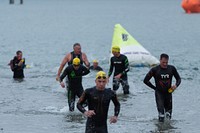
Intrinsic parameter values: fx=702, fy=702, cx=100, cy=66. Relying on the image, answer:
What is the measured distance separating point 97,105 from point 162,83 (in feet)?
12.9

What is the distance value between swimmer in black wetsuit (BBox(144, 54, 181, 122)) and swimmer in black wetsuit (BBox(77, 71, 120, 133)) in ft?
11.4

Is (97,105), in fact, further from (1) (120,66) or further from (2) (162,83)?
(1) (120,66)

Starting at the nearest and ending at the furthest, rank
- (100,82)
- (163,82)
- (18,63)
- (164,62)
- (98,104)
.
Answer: (100,82) → (98,104) → (164,62) → (163,82) → (18,63)

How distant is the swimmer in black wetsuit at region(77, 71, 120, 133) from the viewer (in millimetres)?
12102

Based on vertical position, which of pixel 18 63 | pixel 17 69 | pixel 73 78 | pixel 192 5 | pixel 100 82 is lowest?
pixel 17 69

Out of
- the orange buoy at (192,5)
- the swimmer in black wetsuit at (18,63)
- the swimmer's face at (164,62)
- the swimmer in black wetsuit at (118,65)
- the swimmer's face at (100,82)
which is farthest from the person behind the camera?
the orange buoy at (192,5)

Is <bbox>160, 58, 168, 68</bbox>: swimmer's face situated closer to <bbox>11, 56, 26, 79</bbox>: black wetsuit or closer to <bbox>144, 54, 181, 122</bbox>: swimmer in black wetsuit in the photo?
<bbox>144, 54, 181, 122</bbox>: swimmer in black wetsuit

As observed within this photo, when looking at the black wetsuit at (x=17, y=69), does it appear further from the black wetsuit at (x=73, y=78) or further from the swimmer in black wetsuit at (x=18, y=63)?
the black wetsuit at (x=73, y=78)

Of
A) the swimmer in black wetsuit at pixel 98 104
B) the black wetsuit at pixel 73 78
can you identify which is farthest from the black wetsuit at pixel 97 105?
the black wetsuit at pixel 73 78

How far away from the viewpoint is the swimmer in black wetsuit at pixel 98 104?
1210cm

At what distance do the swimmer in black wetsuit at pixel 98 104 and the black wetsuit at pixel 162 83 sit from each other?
355 centimetres

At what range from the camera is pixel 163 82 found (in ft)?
52.1

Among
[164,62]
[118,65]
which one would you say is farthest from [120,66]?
[164,62]

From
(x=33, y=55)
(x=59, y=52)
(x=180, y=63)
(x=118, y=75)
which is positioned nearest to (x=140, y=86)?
(x=118, y=75)
